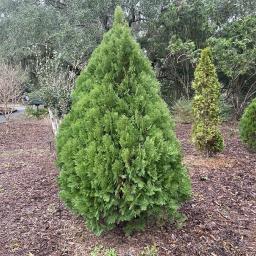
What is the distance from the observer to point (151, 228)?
10.2ft

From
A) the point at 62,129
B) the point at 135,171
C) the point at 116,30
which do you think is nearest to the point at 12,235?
the point at 62,129

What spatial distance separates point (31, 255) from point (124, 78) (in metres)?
1.69

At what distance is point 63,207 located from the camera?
146 inches

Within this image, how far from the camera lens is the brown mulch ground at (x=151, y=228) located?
291 cm

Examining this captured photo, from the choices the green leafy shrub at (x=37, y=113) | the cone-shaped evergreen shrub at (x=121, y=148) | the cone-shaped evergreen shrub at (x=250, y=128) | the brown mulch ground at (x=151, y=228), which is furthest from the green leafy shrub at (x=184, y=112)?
the cone-shaped evergreen shrub at (x=121, y=148)

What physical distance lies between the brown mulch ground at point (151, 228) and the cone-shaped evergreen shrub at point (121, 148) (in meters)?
0.23

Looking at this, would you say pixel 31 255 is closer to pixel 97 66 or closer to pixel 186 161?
pixel 97 66

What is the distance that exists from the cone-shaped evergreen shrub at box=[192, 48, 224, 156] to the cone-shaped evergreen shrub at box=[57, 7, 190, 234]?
297 cm

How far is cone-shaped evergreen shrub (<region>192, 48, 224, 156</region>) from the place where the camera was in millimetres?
5746

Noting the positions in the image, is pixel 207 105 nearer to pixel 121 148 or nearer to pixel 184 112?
pixel 121 148

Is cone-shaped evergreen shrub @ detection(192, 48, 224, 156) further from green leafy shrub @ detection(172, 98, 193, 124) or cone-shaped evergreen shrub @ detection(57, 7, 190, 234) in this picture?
green leafy shrub @ detection(172, 98, 193, 124)

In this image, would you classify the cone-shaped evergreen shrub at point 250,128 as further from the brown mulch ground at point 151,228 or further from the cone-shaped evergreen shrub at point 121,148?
the cone-shaped evergreen shrub at point 121,148

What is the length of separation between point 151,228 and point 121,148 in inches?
36.4

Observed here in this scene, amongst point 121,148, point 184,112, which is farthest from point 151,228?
point 184,112
